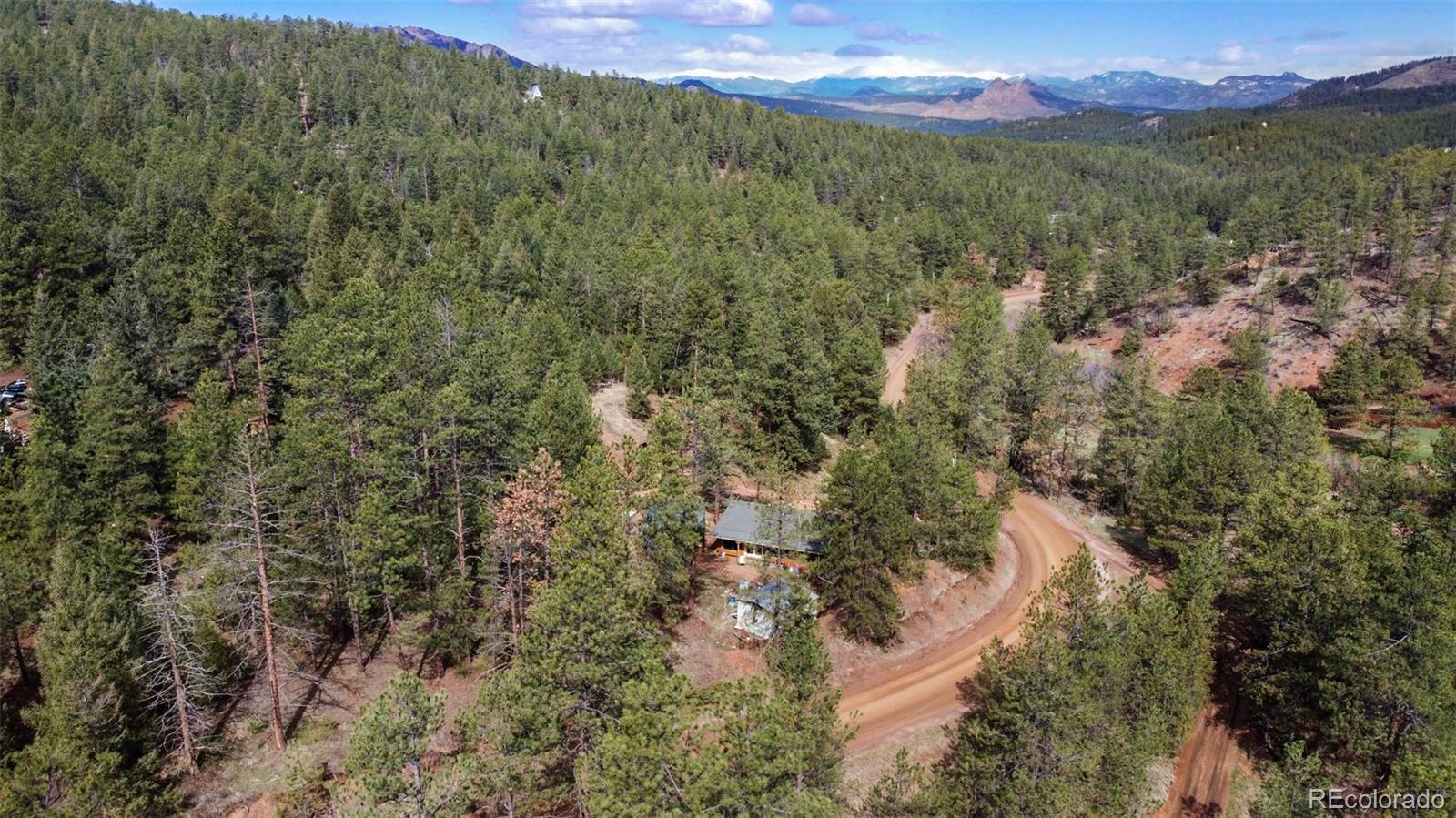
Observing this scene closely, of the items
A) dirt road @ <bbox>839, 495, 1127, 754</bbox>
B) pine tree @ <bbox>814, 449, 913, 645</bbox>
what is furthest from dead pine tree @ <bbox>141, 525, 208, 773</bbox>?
pine tree @ <bbox>814, 449, 913, 645</bbox>


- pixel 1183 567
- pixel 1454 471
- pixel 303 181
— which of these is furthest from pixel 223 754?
pixel 303 181

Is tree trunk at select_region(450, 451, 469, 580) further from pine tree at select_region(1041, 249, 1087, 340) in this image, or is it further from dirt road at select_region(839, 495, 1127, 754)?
pine tree at select_region(1041, 249, 1087, 340)

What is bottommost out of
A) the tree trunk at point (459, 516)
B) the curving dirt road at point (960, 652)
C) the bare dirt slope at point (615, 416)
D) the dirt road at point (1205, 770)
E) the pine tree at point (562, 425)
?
the dirt road at point (1205, 770)

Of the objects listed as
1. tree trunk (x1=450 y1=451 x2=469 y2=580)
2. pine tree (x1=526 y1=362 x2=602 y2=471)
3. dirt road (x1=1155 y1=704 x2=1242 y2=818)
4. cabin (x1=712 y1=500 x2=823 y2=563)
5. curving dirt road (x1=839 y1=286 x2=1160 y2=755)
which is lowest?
dirt road (x1=1155 y1=704 x2=1242 y2=818)

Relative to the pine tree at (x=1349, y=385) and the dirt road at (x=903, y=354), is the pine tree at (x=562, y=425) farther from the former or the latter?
the pine tree at (x=1349, y=385)

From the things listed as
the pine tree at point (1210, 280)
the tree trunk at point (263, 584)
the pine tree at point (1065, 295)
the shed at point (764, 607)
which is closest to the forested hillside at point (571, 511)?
the tree trunk at point (263, 584)

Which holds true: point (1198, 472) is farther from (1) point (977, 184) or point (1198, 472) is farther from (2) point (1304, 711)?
(1) point (977, 184)

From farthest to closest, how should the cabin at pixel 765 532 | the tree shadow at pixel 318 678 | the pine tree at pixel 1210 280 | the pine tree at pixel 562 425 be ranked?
the pine tree at pixel 1210 280
the cabin at pixel 765 532
the pine tree at pixel 562 425
the tree shadow at pixel 318 678
